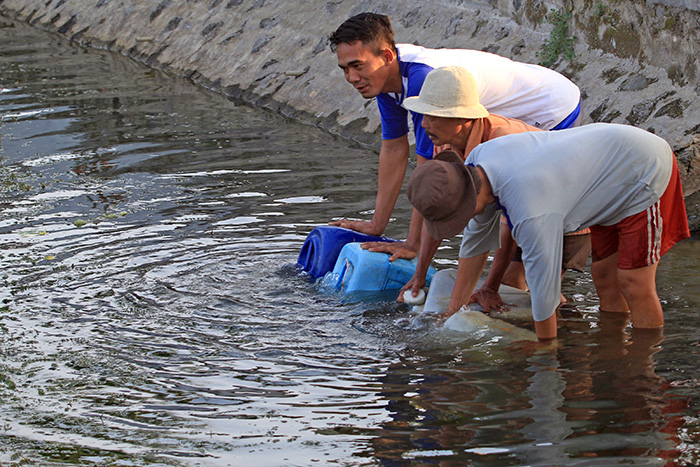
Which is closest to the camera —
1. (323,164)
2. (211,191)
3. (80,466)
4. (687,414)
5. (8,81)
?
(80,466)

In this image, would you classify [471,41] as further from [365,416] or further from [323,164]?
[365,416]

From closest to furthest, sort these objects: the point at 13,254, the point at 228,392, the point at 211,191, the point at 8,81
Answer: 1. the point at 228,392
2. the point at 13,254
3. the point at 211,191
4. the point at 8,81

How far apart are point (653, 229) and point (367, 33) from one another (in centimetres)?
180

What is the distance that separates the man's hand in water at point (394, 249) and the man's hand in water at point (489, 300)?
59cm

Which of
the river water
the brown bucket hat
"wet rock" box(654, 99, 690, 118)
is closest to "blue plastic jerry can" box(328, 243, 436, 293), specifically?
the river water

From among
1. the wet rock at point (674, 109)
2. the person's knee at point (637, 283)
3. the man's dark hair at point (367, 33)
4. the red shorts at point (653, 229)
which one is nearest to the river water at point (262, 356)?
the person's knee at point (637, 283)

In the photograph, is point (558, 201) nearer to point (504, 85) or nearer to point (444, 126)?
point (444, 126)

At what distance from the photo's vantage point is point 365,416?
3.70 meters

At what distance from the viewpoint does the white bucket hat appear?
4.06 metres

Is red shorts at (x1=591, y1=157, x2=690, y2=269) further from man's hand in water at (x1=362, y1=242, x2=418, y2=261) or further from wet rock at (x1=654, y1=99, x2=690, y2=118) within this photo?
wet rock at (x1=654, y1=99, x2=690, y2=118)

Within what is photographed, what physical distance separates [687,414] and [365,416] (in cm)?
128

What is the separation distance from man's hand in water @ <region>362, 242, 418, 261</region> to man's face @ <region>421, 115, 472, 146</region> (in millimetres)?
1177

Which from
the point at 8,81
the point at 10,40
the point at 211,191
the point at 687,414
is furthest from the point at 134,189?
the point at 10,40

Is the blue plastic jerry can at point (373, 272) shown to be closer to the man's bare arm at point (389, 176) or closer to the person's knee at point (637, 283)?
the man's bare arm at point (389, 176)
